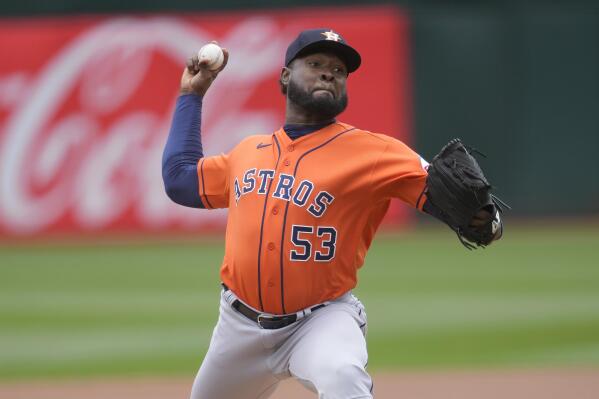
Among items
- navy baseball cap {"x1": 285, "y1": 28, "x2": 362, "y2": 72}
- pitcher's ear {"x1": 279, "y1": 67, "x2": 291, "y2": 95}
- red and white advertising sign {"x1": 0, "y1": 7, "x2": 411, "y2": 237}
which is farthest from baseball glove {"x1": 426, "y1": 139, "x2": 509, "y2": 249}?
red and white advertising sign {"x1": 0, "y1": 7, "x2": 411, "y2": 237}

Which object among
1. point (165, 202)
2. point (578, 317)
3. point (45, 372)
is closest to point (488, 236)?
point (45, 372)

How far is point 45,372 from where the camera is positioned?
7.25m

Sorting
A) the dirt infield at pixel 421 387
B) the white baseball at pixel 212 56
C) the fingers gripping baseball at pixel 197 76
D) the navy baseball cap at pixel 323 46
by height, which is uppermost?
the navy baseball cap at pixel 323 46

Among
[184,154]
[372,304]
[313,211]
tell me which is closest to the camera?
[313,211]

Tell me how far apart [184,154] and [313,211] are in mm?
716

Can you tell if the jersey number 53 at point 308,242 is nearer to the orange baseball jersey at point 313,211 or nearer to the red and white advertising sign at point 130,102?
the orange baseball jersey at point 313,211

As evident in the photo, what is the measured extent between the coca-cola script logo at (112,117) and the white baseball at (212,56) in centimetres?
940

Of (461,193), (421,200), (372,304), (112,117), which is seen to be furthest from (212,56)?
(112,117)

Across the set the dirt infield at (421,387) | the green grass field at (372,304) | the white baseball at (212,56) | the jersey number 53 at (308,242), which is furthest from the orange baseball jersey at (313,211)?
the green grass field at (372,304)

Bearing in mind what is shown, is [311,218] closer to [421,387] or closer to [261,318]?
[261,318]

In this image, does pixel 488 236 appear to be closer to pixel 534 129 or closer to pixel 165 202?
pixel 165 202

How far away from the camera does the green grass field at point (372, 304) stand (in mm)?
7574

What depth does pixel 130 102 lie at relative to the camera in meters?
14.1

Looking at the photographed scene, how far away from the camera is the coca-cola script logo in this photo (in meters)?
13.8
